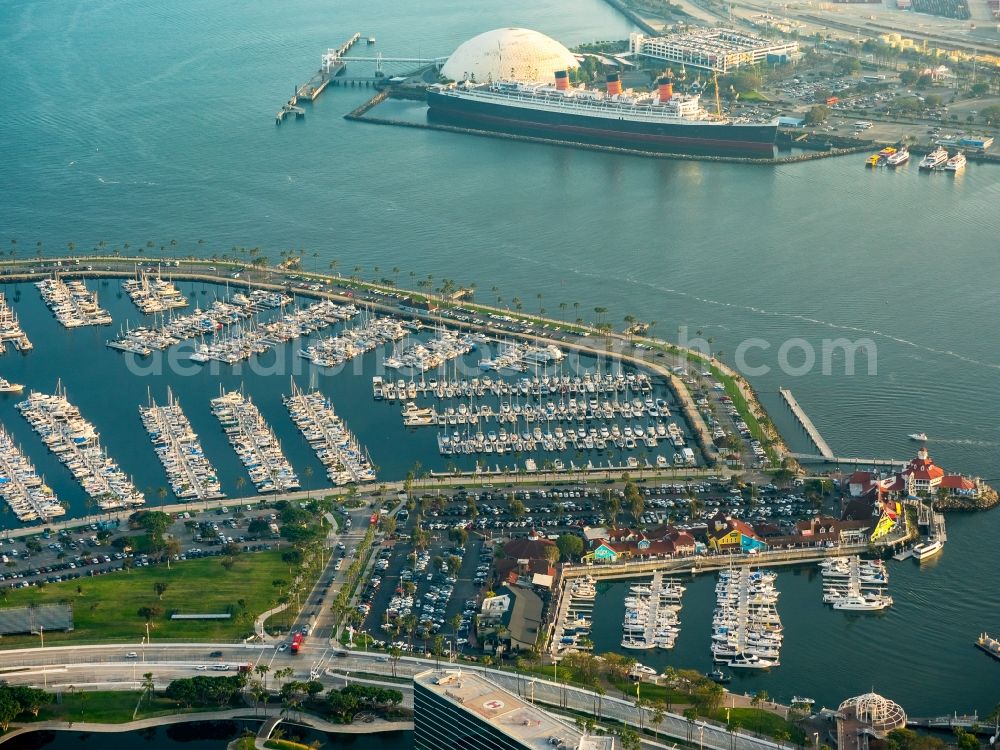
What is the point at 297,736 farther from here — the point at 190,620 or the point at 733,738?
the point at 733,738

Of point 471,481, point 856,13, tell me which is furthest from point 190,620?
point 856,13

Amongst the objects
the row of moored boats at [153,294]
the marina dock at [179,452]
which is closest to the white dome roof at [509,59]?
the row of moored boats at [153,294]

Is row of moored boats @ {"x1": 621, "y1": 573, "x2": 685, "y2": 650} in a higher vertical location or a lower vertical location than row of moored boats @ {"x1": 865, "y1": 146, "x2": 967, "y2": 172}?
lower

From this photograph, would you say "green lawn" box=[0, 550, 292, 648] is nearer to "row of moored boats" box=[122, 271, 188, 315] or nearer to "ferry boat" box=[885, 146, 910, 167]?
"row of moored boats" box=[122, 271, 188, 315]

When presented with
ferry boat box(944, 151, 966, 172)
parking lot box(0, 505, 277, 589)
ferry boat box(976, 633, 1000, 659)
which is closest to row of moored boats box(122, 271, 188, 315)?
parking lot box(0, 505, 277, 589)

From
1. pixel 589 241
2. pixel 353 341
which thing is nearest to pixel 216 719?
pixel 353 341

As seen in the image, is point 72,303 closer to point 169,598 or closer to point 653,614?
point 169,598
